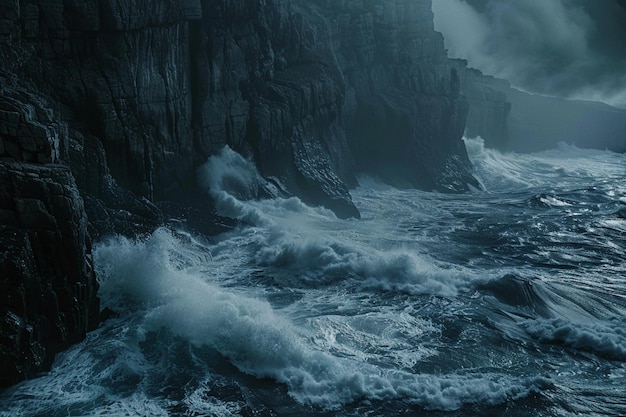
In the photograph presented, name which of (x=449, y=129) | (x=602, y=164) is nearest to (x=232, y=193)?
(x=449, y=129)

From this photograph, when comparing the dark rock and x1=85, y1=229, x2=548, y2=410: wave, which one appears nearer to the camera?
the dark rock

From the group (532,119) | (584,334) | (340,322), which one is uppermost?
(532,119)

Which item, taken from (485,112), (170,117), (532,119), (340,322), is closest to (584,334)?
(340,322)

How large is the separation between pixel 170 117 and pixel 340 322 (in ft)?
43.6

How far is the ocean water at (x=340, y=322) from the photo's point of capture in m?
20.0

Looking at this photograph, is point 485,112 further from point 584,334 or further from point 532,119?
point 584,334

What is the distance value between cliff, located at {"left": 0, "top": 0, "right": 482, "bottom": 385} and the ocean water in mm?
1553

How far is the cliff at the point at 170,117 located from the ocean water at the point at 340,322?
5.09 ft

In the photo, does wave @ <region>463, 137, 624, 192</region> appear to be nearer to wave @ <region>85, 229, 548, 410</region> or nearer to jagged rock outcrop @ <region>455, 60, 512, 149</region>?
jagged rock outcrop @ <region>455, 60, 512, 149</region>

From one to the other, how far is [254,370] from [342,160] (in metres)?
24.6

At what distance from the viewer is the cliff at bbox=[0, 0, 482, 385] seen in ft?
67.1

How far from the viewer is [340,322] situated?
24578mm

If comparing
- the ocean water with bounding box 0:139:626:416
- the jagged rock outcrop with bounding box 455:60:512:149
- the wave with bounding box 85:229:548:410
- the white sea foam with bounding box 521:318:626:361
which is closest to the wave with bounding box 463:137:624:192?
the jagged rock outcrop with bounding box 455:60:512:149

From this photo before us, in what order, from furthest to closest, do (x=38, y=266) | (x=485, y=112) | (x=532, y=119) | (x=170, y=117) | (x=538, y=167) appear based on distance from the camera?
(x=532, y=119), (x=485, y=112), (x=538, y=167), (x=170, y=117), (x=38, y=266)
